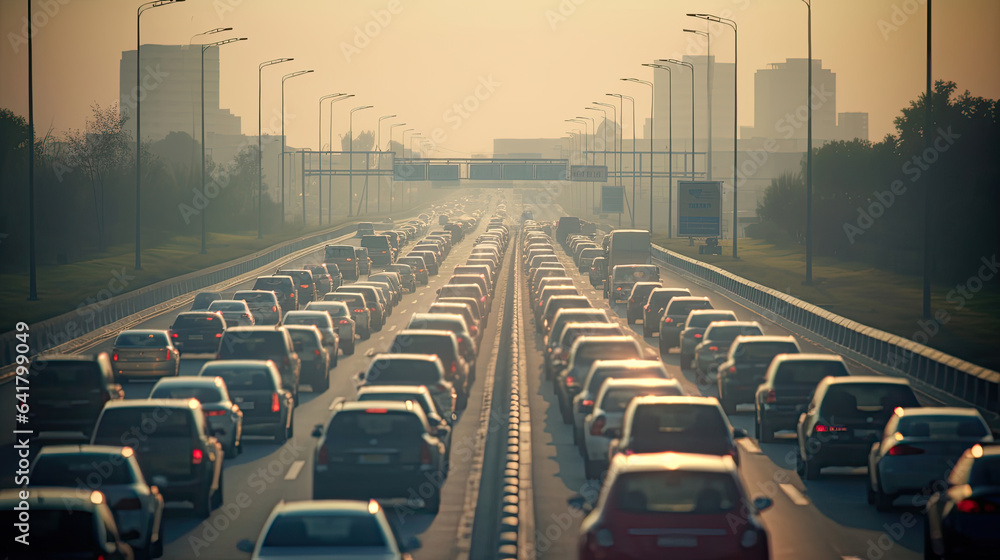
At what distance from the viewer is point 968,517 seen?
12.2 m

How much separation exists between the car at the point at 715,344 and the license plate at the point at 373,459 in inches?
Answer: 527

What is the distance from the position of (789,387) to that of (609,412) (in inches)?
165

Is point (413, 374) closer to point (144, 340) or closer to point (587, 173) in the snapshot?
point (144, 340)

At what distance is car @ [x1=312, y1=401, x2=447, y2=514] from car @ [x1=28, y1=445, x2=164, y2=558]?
2.53 metres

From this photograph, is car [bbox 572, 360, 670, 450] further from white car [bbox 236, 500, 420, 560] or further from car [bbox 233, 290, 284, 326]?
car [bbox 233, 290, 284, 326]

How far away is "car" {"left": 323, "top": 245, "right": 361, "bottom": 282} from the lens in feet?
228

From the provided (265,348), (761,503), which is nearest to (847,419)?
(761,503)

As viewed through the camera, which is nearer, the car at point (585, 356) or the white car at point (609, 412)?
the white car at point (609, 412)

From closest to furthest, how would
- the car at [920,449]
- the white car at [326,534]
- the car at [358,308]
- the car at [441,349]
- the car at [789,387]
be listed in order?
the white car at [326,534], the car at [920,449], the car at [789,387], the car at [441,349], the car at [358,308]

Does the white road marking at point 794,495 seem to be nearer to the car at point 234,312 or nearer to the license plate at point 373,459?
the license plate at point 373,459

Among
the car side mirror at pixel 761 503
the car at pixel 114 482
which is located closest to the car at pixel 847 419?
the car side mirror at pixel 761 503

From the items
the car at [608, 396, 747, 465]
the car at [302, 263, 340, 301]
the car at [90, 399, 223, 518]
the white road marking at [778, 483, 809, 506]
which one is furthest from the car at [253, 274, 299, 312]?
the car at [608, 396, 747, 465]

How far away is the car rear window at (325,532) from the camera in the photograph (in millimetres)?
10562

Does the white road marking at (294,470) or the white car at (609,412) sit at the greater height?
the white car at (609,412)
